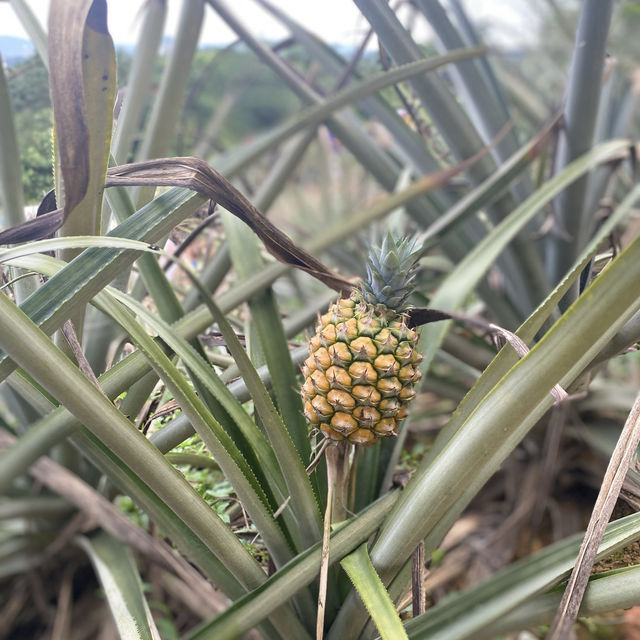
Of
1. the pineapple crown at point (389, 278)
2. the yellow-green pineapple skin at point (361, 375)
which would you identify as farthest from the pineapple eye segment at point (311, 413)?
the pineapple crown at point (389, 278)

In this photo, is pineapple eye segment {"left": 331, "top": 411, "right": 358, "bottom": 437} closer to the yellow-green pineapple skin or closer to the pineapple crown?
the yellow-green pineapple skin

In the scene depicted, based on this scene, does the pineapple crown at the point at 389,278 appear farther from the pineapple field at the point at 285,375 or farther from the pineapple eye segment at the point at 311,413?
the pineapple eye segment at the point at 311,413

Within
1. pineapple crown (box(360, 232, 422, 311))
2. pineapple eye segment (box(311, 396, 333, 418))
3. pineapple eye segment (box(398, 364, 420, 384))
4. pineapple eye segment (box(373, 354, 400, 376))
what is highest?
pineapple crown (box(360, 232, 422, 311))

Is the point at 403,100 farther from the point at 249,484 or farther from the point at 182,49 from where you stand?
the point at 249,484

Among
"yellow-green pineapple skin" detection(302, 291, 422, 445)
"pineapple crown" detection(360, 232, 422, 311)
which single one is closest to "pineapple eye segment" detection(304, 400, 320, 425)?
"yellow-green pineapple skin" detection(302, 291, 422, 445)

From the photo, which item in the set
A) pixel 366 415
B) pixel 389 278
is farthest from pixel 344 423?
pixel 389 278

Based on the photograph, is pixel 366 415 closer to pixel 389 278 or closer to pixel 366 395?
pixel 366 395

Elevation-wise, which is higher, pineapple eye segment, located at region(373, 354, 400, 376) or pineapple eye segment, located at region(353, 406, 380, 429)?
pineapple eye segment, located at region(373, 354, 400, 376)

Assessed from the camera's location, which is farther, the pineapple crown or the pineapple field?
the pineapple crown
